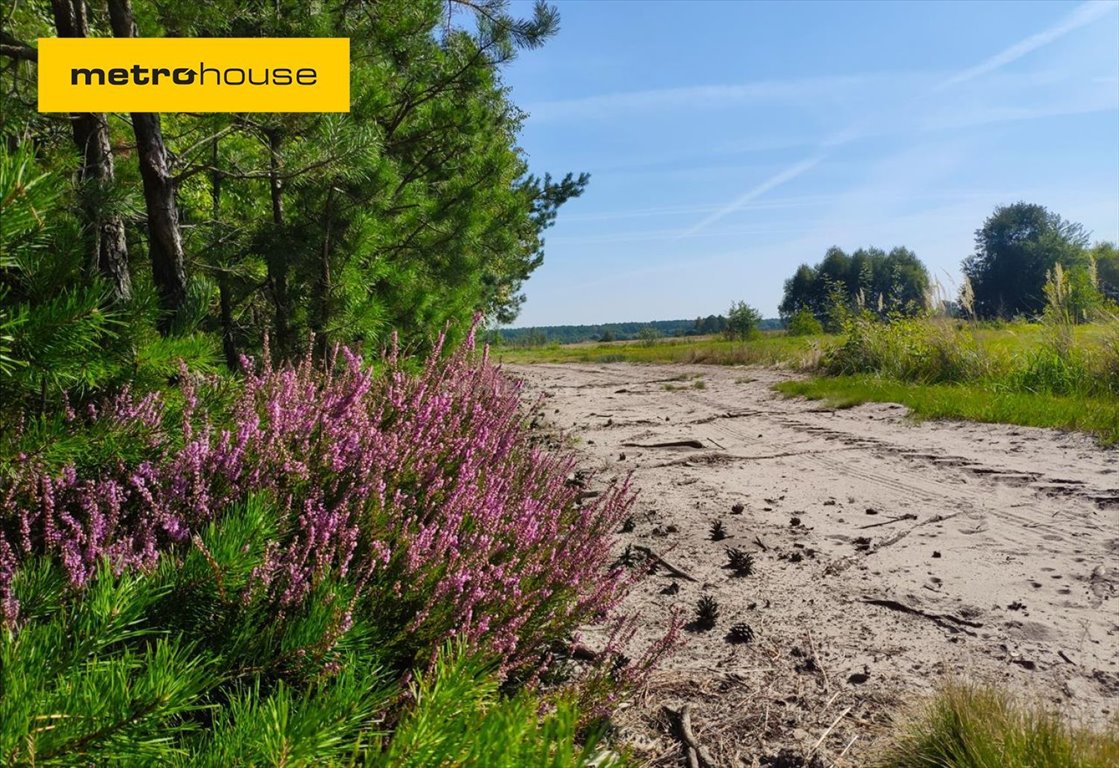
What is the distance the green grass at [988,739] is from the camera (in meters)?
1.54

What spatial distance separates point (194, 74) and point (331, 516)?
12.6 feet

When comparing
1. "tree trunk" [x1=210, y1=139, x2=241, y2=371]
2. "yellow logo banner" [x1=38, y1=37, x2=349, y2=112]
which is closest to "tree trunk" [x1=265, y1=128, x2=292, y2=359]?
"tree trunk" [x1=210, y1=139, x2=241, y2=371]

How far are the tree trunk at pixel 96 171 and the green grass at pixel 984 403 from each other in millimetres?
7673

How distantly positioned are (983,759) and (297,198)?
230 inches

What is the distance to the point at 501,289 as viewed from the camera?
75.4ft

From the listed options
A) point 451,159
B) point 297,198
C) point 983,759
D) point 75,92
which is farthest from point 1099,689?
point 451,159

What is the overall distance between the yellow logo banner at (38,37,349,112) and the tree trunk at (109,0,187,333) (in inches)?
3.5

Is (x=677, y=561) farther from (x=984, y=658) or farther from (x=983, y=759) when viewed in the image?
(x=983, y=759)

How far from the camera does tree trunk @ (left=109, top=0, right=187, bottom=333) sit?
3523 millimetres

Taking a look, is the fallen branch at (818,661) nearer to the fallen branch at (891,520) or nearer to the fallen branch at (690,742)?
the fallen branch at (690,742)

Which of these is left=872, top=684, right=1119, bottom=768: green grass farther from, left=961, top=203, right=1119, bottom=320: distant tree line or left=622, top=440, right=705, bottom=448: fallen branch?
left=961, top=203, right=1119, bottom=320: distant tree line

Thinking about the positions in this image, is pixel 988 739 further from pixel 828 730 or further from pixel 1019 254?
pixel 1019 254

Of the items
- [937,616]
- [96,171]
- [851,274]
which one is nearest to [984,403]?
[937,616]

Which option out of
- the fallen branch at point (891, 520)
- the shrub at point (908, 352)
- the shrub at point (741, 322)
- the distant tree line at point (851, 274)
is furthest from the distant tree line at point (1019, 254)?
the fallen branch at point (891, 520)
